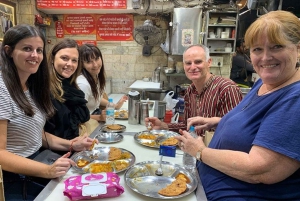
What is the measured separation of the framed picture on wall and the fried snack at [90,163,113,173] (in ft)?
10.4

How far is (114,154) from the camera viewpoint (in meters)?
1.40

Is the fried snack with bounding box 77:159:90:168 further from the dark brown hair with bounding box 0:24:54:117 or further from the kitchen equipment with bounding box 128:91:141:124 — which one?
the kitchen equipment with bounding box 128:91:141:124

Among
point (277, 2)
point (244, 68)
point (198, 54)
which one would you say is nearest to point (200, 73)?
point (198, 54)

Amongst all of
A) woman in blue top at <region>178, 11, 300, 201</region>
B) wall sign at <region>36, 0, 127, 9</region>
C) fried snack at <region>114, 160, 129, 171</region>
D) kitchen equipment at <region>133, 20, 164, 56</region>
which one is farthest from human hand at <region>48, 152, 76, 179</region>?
wall sign at <region>36, 0, 127, 9</region>

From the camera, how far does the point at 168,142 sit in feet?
5.16

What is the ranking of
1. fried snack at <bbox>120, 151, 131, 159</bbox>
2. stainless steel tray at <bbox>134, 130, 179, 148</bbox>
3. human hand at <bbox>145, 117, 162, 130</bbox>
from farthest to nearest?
human hand at <bbox>145, 117, 162, 130</bbox>, stainless steel tray at <bbox>134, 130, 179, 148</bbox>, fried snack at <bbox>120, 151, 131, 159</bbox>

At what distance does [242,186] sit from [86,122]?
155cm

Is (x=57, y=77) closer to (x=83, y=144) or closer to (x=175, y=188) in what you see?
(x=83, y=144)

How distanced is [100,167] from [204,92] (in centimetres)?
113

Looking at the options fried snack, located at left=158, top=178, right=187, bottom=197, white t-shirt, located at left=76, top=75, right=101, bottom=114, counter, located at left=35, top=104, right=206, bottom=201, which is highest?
white t-shirt, located at left=76, top=75, right=101, bottom=114

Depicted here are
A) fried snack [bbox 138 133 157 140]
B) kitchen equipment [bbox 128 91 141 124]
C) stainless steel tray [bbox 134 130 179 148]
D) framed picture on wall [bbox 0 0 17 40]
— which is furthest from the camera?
framed picture on wall [bbox 0 0 17 40]

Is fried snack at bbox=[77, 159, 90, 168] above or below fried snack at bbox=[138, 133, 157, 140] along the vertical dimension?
below

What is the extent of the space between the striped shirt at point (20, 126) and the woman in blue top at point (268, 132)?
1.06m

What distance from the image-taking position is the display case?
3.62 meters
